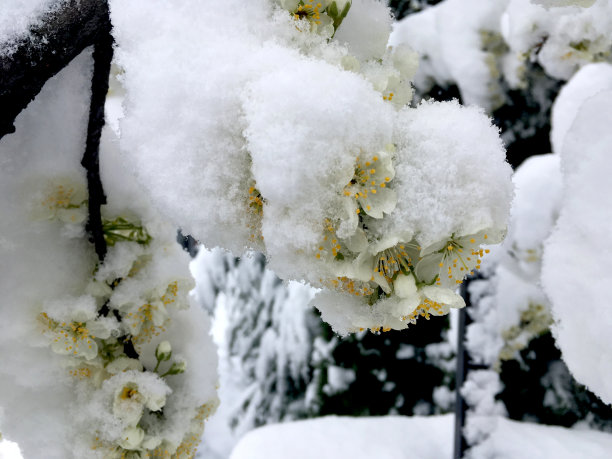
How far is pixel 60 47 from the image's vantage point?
610 mm

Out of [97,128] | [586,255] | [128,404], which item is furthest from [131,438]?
[586,255]

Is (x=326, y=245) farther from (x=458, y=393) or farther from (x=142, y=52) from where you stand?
(x=458, y=393)

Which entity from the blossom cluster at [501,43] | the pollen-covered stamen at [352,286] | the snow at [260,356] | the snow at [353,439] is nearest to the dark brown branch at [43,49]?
the pollen-covered stamen at [352,286]

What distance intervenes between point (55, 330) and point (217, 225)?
43cm

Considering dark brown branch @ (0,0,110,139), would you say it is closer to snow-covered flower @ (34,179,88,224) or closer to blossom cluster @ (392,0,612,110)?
snow-covered flower @ (34,179,88,224)

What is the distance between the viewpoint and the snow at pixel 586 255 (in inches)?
34.4

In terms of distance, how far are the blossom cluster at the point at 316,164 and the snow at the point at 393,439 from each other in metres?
1.29

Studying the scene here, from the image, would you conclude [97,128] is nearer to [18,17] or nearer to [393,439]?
[18,17]

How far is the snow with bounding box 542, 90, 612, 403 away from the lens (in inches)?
34.4

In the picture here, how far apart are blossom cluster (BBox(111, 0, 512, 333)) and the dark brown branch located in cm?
9

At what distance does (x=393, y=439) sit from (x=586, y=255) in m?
1.33

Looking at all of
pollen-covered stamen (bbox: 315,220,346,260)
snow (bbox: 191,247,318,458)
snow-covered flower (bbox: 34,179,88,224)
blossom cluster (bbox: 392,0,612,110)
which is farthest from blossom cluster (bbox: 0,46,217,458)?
snow (bbox: 191,247,318,458)

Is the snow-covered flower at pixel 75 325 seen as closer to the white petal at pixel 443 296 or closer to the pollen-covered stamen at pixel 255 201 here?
the pollen-covered stamen at pixel 255 201

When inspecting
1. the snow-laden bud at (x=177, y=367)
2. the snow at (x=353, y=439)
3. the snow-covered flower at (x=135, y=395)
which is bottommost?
the snow at (x=353, y=439)
